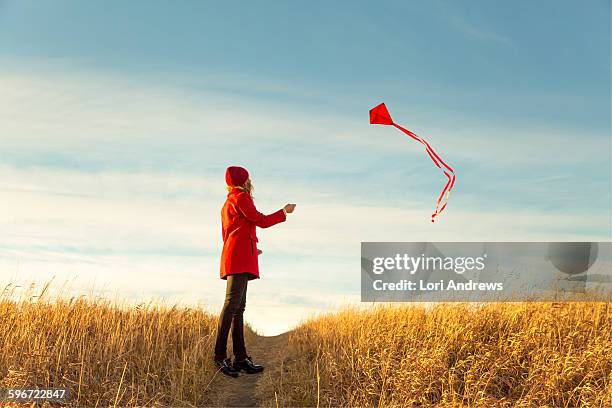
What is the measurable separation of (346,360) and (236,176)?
284cm

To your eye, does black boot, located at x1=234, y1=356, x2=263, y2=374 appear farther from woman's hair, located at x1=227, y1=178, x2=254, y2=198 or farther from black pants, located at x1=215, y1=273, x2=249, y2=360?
woman's hair, located at x1=227, y1=178, x2=254, y2=198

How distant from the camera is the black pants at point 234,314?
24.6 ft

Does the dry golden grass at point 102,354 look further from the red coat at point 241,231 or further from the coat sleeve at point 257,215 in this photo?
the coat sleeve at point 257,215

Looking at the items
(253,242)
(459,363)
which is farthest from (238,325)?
(459,363)

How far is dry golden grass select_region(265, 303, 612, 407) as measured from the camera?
21.8 ft

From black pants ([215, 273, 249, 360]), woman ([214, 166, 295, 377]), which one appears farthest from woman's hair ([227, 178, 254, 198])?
black pants ([215, 273, 249, 360])

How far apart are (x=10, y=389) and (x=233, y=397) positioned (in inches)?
107

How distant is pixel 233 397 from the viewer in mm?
→ 7594

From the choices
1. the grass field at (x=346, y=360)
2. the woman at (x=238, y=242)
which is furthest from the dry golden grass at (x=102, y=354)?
the woman at (x=238, y=242)

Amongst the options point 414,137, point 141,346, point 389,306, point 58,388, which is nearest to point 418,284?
point 389,306

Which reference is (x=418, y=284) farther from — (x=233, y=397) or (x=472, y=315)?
(x=233, y=397)

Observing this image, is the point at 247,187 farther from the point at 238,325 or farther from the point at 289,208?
the point at 238,325

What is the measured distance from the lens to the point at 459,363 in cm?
721

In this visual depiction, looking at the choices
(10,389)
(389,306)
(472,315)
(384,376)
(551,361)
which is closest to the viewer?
(10,389)
